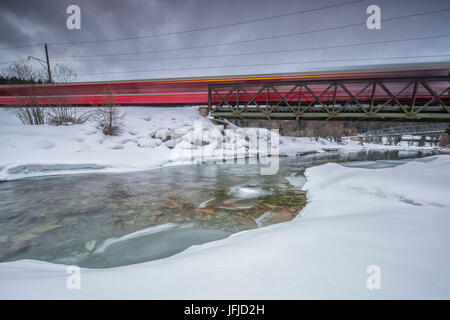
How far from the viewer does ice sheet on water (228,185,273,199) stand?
4023 mm

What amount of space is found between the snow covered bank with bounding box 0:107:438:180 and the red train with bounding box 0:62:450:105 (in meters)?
0.91

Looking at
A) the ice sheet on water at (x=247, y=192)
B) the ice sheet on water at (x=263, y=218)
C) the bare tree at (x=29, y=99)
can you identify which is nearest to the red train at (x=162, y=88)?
the bare tree at (x=29, y=99)

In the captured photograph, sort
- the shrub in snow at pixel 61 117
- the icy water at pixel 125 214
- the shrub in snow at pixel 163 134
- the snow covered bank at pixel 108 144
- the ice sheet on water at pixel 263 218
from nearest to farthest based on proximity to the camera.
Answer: the icy water at pixel 125 214
the ice sheet on water at pixel 263 218
the snow covered bank at pixel 108 144
the shrub in snow at pixel 61 117
the shrub in snow at pixel 163 134

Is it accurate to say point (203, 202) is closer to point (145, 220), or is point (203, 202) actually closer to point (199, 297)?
point (145, 220)

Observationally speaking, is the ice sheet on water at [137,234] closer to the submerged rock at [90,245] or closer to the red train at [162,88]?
the submerged rock at [90,245]

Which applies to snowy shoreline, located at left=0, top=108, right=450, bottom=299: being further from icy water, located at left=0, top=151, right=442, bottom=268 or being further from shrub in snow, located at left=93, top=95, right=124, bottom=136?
shrub in snow, located at left=93, top=95, right=124, bottom=136

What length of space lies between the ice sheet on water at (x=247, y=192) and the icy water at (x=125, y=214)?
0.02 metres

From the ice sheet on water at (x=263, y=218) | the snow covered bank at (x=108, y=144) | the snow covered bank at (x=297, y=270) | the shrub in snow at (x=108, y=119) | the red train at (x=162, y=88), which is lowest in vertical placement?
the ice sheet on water at (x=263, y=218)

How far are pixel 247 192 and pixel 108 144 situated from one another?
7.66 metres

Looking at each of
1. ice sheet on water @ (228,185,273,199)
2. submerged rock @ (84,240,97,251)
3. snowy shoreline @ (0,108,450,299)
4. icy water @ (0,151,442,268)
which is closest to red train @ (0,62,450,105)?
icy water @ (0,151,442,268)

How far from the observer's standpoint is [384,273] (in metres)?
1.04

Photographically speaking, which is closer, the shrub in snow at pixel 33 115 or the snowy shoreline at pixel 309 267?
the snowy shoreline at pixel 309 267

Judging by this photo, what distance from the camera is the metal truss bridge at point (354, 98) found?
8.53 m
